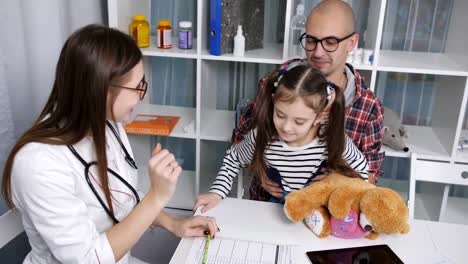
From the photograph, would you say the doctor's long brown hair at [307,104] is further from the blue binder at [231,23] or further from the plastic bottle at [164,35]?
the plastic bottle at [164,35]

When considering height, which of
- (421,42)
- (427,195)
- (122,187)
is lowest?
(427,195)

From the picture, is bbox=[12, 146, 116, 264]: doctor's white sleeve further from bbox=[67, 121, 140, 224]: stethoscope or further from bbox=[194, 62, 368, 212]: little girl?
bbox=[194, 62, 368, 212]: little girl

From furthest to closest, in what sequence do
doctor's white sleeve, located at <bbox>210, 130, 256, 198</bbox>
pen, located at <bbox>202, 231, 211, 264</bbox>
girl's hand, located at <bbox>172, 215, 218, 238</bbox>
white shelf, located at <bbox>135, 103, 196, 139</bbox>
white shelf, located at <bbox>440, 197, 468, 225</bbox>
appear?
white shelf, located at <bbox>135, 103, 196, 139</bbox> → white shelf, located at <bbox>440, 197, 468, 225</bbox> → doctor's white sleeve, located at <bbox>210, 130, 256, 198</bbox> → girl's hand, located at <bbox>172, 215, 218, 238</bbox> → pen, located at <bbox>202, 231, 211, 264</bbox>

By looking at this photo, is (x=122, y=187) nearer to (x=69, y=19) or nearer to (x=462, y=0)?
(x=69, y=19)

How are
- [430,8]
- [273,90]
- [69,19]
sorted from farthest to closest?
[430,8], [69,19], [273,90]

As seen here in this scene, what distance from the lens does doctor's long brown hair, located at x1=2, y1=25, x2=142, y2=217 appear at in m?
0.96

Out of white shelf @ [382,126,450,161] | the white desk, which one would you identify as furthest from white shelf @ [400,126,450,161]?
the white desk

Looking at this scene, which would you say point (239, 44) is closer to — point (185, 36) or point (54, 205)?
point (185, 36)

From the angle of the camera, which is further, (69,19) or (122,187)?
(69,19)

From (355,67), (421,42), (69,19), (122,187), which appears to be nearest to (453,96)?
(421,42)

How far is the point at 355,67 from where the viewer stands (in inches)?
72.6

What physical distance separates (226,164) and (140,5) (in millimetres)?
1144

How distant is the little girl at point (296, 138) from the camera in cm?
133

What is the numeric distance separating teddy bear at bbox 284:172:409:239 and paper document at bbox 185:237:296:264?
0.10 m
